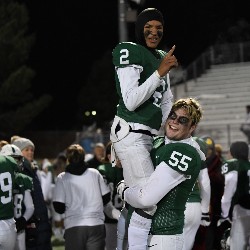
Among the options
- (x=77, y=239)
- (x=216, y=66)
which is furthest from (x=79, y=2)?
(x=77, y=239)

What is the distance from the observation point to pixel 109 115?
148 feet

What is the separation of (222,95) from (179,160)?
75.1 ft

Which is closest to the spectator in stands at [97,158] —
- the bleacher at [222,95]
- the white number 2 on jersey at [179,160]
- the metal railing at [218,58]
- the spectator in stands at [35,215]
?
the spectator in stands at [35,215]

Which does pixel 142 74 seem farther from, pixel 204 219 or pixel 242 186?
pixel 242 186

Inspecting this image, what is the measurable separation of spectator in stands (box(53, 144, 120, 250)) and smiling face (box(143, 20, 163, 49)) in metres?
3.14

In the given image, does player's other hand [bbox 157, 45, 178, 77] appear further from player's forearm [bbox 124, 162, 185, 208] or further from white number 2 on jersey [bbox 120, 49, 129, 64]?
player's forearm [bbox 124, 162, 185, 208]

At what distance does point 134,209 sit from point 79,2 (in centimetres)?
4284

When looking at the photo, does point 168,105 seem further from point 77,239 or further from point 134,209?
point 77,239

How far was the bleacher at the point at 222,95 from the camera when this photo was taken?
2422cm

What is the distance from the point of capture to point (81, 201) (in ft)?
28.2

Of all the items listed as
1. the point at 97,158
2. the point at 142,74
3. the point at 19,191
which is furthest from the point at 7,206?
the point at 97,158

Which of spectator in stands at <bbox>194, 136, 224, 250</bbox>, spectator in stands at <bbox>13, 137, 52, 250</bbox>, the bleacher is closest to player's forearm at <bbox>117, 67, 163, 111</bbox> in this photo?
spectator in stands at <bbox>13, 137, 52, 250</bbox>

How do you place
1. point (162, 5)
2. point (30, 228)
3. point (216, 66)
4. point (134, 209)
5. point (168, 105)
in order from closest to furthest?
point (134, 209)
point (168, 105)
point (30, 228)
point (216, 66)
point (162, 5)

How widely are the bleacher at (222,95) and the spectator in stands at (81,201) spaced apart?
14.5m
